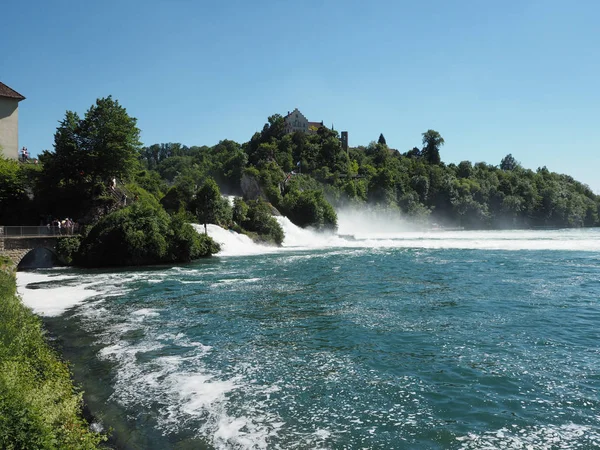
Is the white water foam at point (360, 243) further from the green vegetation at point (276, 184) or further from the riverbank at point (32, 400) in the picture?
the riverbank at point (32, 400)

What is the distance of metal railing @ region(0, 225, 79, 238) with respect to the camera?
34128 millimetres

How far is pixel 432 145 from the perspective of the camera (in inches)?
6565

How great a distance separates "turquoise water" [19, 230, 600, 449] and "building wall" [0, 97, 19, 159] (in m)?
34.0

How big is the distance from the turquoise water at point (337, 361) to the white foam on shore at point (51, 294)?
16 centimetres

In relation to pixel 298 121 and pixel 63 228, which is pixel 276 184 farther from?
pixel 298 121

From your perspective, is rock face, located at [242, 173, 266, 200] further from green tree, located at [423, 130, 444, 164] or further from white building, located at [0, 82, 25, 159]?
green tree, located at [423, 130, 444, 164]

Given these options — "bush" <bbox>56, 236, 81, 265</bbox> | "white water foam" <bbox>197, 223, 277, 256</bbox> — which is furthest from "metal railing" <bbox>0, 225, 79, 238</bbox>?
"white water foam" <bbox>197, 223, 277, 256</bbox>

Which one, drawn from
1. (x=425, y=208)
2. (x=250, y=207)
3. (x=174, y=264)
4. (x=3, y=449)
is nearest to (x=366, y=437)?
(x=3, y=449)

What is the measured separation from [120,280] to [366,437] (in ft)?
78.9

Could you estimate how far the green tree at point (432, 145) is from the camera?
165m

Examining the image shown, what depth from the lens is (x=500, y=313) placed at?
1862 centimetres

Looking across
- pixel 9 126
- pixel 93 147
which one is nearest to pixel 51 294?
pixel 93 147

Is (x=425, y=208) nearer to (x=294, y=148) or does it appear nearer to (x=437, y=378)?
(x=294, y=148)

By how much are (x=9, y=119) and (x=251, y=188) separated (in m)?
36.7
